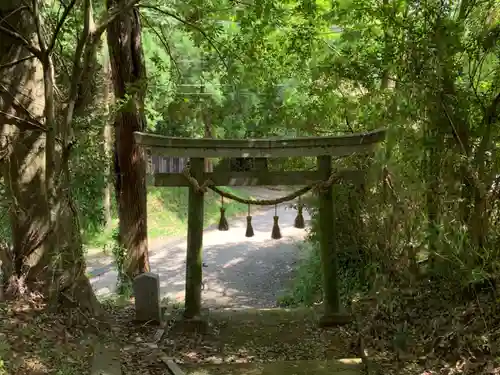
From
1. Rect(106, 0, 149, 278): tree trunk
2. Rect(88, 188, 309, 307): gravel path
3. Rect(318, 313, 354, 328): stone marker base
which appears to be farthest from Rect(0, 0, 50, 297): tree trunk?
Rect(88, 188, 309, 307): gravel path

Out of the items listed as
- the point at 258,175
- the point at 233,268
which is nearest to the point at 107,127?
the point at 233,268

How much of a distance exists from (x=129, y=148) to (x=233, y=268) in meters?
7.20

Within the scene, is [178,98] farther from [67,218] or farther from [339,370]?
[339,370]

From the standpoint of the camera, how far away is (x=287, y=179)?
6340 millimetres

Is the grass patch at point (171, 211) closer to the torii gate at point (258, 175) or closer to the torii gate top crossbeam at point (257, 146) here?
the torii gate at point (258, 175)

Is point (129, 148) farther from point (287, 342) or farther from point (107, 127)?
point (287, 342)

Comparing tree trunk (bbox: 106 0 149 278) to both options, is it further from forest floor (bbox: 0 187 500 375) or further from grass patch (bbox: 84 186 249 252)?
grass patch (bbox: 84 186 249 252)

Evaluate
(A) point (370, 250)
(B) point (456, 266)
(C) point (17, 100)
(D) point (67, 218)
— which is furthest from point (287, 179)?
(C) point (17, 100)

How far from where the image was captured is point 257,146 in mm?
6156

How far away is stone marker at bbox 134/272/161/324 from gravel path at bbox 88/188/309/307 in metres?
5.06

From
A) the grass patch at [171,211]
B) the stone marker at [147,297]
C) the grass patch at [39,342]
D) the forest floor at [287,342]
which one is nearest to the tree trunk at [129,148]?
the forest floor at [287,342]

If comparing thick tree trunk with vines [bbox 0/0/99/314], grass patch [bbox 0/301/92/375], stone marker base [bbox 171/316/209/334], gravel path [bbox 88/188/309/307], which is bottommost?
gravel path [bbox 88/188/309/307]

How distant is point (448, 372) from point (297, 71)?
6073 millimetres

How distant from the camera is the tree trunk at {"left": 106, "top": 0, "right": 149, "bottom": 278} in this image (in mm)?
8148
